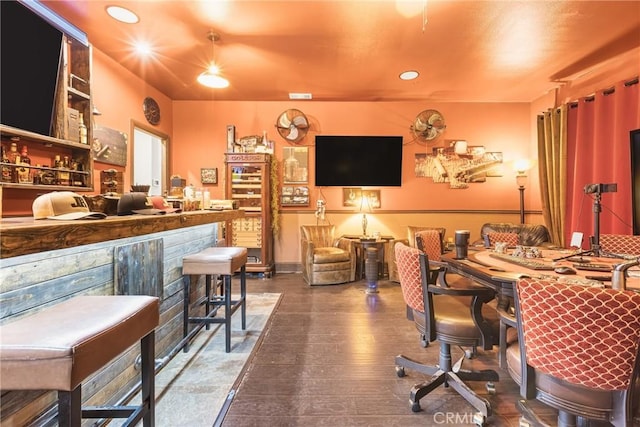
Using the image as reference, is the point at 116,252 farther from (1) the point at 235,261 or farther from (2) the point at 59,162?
(2) the point at 59,162

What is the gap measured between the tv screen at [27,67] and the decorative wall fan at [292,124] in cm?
298

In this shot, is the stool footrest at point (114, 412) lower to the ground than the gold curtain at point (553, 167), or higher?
lower

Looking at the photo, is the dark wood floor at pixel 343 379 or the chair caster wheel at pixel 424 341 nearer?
the dark wood floor at pixel 343 379

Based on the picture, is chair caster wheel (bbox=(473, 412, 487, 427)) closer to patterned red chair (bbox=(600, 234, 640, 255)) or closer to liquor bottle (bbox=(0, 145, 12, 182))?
patterned red chair (bbox=(600, 234, 640, 255))

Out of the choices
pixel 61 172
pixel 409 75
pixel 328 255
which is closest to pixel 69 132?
pixel 61 172

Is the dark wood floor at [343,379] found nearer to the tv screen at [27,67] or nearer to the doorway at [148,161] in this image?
the tv screen at [27,67]

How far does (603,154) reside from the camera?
354cm

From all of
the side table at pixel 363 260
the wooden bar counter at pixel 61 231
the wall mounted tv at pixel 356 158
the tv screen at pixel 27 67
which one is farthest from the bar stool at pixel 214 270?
the wall mounted tv at pixel 356 158

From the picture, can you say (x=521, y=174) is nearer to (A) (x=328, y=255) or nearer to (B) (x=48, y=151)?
(A) (x=328, y=255)

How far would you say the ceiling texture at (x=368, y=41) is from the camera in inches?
104

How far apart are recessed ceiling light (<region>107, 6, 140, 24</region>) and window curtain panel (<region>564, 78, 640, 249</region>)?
5.01 meters

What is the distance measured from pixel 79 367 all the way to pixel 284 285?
12.1 ft

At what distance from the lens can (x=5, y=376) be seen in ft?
2.49

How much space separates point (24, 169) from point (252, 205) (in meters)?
2.79
